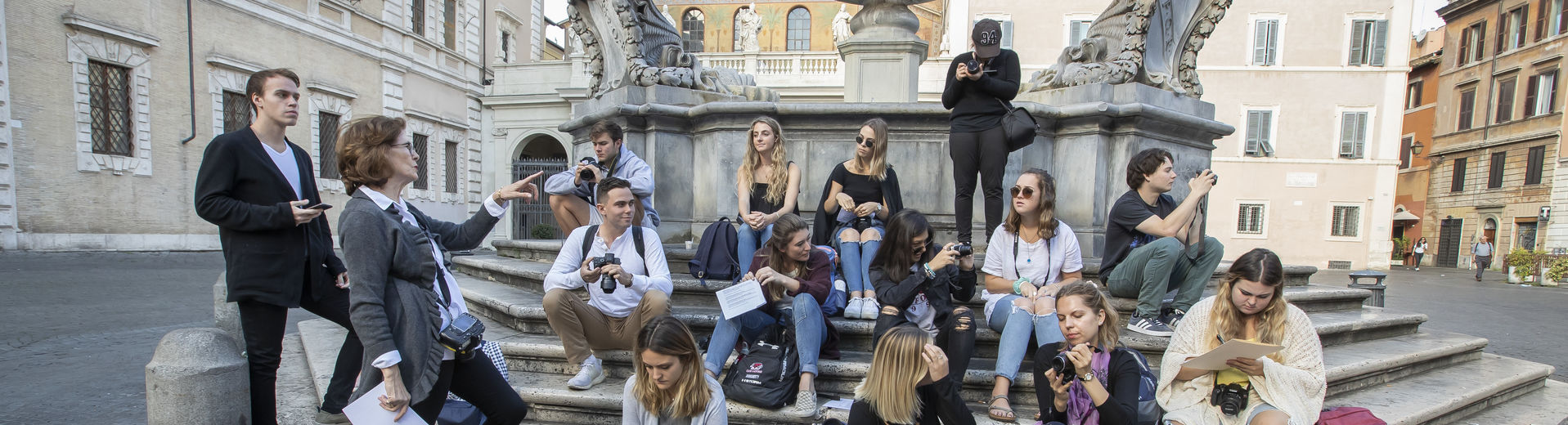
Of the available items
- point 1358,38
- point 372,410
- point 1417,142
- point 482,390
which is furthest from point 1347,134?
point 372,410

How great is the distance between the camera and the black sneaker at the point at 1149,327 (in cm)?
386

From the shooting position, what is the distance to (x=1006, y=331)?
11.3ft

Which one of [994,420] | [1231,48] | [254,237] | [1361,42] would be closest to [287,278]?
[254,237]

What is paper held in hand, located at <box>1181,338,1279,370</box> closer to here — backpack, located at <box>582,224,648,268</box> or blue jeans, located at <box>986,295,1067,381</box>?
blue jeans, located at <box>986,295,1067,381</box>

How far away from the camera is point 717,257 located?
4398mm

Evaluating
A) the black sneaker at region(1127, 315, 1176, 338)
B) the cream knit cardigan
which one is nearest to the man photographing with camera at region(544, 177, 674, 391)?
the cream knit cardigan

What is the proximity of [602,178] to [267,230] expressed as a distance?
1.82 meters

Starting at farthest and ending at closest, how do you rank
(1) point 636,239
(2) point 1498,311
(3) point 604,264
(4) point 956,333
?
(2) point 1498,311
(1) point 636,239
(4) point 956,333
(3) point 604,264

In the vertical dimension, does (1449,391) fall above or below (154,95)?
below

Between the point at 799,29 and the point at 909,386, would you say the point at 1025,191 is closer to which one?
the point at 909,386

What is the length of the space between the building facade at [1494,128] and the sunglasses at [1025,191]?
102 feet

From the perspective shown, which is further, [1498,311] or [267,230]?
[1498,311]

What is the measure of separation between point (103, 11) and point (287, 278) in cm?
1552

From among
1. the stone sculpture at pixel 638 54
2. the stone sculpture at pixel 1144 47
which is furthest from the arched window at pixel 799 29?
the stone sculpture at pixel 1144 47
